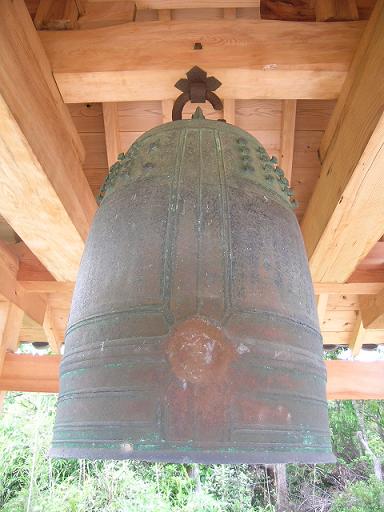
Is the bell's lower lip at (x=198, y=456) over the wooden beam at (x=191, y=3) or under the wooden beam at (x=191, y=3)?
under

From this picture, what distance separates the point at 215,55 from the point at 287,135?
634 mm

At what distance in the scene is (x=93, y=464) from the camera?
774 cm

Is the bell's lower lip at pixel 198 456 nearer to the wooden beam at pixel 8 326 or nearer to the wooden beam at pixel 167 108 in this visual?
the wooden beam at pixel 167 108

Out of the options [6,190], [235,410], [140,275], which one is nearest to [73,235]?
[6,190]

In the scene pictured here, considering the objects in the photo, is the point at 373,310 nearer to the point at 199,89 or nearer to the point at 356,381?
the point at 356,381

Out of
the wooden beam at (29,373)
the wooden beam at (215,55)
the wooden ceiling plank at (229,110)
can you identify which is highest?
the wooden ceiling plank at (229,110)

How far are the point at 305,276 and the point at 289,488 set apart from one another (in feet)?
31.1

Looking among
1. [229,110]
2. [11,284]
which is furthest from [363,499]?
[229,110]

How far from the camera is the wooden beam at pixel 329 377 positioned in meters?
2.88

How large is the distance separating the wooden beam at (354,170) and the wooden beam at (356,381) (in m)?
1.31

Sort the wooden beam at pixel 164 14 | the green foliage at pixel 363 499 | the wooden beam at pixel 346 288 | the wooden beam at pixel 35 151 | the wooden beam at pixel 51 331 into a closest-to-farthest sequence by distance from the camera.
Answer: the wooden beam at pixel 35 151 < the wooden beam at pixel 164 14 < the wooden beam at pixel 346 288 < the wooden beam at pixel 51 331 < the green foliage at pixel 363 499

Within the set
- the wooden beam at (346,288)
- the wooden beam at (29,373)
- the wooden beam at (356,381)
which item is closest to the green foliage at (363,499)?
the wooden beam at (356,381)

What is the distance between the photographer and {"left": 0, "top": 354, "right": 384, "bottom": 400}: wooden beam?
2883 millimetres

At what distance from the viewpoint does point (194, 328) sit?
843mm
